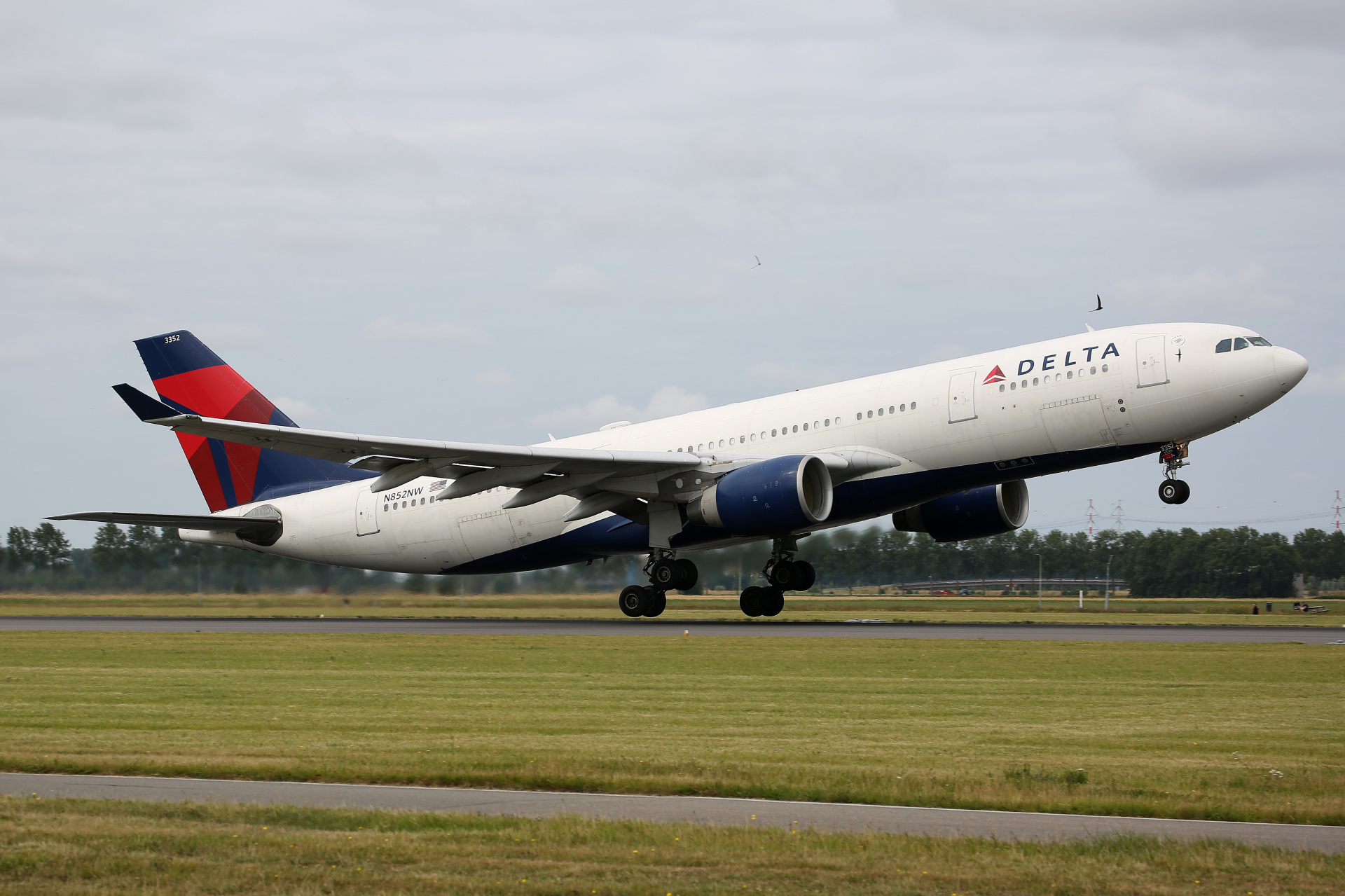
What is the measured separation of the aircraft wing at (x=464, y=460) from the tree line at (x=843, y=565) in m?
6.33

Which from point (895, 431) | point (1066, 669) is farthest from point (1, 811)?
point (895, 431)

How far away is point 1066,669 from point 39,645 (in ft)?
67.5

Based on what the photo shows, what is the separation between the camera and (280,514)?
1610 inches

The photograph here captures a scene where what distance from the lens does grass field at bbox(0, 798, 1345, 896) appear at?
769 centimetres

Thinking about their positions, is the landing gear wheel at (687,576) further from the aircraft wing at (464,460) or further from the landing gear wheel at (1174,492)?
the landing gear wheel at (1174,492)

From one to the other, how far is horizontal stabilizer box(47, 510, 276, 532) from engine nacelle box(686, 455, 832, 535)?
15461 millimetres

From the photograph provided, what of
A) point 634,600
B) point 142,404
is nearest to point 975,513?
point 634,600

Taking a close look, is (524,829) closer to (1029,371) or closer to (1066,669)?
(1066,669)

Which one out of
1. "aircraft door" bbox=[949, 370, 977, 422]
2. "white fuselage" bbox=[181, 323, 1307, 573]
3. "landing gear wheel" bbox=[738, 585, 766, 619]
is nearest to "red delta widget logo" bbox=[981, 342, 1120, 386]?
"white fuselage" bbox=[181, 323, 1307, 573]

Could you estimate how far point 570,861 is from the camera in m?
8.31

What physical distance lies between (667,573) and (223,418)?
1474cm

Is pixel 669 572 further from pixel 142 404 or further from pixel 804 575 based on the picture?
pixel 142 404

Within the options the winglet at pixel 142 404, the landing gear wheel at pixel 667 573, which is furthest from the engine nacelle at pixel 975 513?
the winglet at pixel 142 404

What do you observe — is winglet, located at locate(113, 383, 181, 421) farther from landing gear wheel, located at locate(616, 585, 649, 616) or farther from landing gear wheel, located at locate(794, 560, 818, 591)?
landing gear wheel, located at locate(794, 560, 818, 591)
